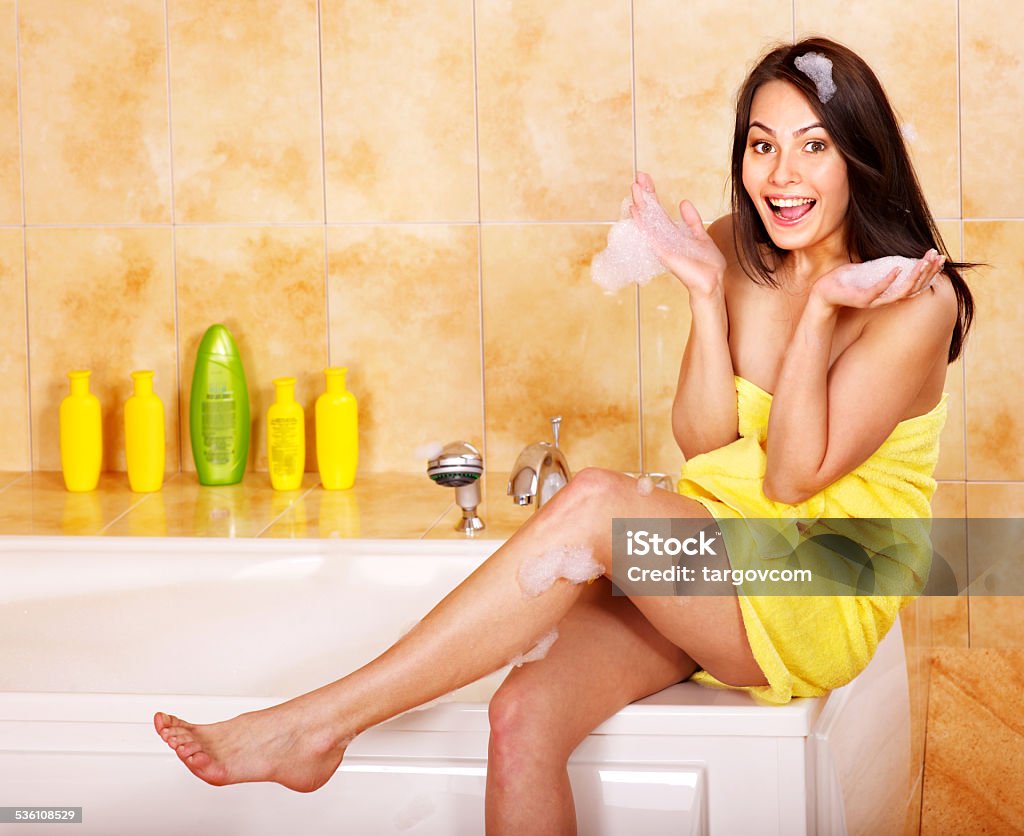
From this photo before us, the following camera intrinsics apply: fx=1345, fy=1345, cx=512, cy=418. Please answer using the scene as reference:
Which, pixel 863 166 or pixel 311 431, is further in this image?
pixel 311 431

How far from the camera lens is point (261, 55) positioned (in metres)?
2.50

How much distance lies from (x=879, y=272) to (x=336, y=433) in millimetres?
1208

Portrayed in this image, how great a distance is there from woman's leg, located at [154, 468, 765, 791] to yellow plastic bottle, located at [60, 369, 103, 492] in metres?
1.18

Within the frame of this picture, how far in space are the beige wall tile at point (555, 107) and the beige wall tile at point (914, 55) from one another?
0.35 m

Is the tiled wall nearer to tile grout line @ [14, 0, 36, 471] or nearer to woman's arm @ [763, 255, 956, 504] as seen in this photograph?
tile grout line @ [14, 0, 36, 471]

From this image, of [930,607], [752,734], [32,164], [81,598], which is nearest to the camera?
[752,734]

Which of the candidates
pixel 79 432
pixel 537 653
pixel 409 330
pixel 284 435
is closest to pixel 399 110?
pixel 409 330

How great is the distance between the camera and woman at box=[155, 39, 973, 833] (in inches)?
58.3

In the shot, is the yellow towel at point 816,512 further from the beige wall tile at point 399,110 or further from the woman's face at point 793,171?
the beige wall tile at point 399,110

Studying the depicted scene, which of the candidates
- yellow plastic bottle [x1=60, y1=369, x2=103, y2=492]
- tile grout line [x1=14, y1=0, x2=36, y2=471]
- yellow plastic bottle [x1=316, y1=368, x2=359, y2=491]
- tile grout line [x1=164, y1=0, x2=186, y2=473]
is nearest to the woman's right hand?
yellow plastic bottle [x1=316, y1=368, x2=359, y2=491]

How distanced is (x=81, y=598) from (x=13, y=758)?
1.99 ft

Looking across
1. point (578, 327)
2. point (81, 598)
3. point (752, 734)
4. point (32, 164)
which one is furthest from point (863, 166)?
point (32, 164)

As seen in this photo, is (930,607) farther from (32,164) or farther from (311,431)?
(32,164)

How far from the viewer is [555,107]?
244cm
